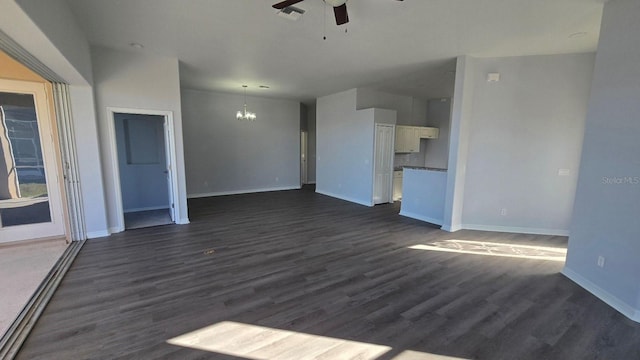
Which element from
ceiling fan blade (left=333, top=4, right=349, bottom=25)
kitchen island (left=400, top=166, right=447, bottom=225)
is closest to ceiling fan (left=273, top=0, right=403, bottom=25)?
ceiling fan blade (left=333, top=4, right=349, bottom=25)

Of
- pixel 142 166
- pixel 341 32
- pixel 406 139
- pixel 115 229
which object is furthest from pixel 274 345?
pixel 406 139

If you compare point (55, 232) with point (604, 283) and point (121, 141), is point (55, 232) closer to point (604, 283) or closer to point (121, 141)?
point (121, 141)

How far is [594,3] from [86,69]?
6.10 m

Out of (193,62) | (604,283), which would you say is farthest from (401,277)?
(193,62)

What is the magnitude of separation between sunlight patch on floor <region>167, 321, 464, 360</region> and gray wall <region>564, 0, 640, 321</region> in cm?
214

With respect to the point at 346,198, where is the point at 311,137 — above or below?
above

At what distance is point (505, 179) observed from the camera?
476 centimetres

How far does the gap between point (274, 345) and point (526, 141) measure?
4.99 meters

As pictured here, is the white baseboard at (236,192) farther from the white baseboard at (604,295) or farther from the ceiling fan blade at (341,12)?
the white baseboard at (604,295)

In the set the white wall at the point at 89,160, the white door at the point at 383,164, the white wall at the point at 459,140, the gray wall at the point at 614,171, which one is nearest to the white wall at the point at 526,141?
the white wall at the point at 459,140

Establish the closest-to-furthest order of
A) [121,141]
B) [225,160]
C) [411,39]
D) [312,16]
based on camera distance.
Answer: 1. [312,16]
2. [411,39]
3. [121,141]
4. [225,160]

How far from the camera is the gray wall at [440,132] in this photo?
814 centimetres

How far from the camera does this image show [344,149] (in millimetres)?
7535

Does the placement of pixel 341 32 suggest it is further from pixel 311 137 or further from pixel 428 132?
pixel 311 137
